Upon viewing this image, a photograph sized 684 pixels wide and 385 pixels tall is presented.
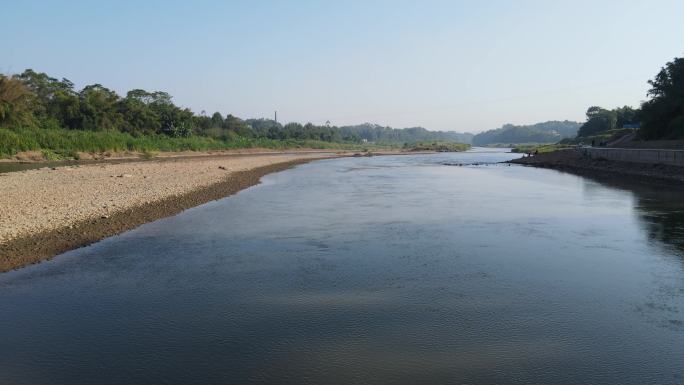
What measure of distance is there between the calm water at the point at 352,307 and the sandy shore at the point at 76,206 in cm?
91

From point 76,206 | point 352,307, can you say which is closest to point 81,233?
point 76,206

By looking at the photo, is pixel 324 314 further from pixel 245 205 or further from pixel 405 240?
pixel 245 205

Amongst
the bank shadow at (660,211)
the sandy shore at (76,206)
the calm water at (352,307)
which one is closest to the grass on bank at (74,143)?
the sandy shore at (76,206)

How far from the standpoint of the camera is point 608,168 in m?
48.9

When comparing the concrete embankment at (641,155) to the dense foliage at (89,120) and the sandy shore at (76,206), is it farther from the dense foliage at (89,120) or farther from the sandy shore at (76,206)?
the dense foliage at (89,120)

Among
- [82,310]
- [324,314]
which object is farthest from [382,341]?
[82,310]

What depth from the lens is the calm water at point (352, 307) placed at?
644 cm

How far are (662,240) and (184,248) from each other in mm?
14579

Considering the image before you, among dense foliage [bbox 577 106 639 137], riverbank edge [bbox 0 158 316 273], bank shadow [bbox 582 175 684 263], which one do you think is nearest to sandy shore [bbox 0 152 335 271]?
riverbank edge [bbox 0 158 316 273]

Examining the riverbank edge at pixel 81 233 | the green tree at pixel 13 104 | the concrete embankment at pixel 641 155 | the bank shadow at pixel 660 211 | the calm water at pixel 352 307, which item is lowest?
the calm water at pixel 352 307

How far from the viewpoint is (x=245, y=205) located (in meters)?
23.1

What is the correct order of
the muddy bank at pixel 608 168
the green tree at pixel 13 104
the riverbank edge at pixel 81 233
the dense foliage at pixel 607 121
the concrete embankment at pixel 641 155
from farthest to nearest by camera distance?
the dense foliage at pixel 607 121, the green tree at pixel 13 104, the concrete embankment at pixel 641 155, the muddy bank at pixel 608 168, the riverbank edge at pixel 81 233

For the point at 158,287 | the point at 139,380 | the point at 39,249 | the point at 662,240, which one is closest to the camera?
the point at 139,380

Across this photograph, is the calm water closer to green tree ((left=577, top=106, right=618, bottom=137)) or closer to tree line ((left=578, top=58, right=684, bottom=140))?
tree line ((left=578, top=58, right=684, bottom=140))
